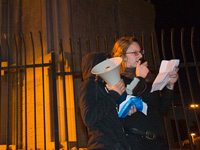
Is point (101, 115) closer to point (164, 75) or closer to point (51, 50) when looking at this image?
point (164, 75)

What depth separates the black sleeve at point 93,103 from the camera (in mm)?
1850

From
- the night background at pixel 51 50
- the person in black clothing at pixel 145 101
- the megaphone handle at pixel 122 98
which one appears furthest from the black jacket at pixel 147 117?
the night background at pixel 51 50

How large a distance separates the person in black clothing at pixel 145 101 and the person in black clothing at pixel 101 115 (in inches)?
4.9

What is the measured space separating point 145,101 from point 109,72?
1.71 feet

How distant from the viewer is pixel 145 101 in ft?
7.20

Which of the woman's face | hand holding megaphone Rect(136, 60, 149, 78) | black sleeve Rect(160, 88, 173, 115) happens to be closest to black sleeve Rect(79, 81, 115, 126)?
hand holding megaphone Rect(136, 60, 149, 78)

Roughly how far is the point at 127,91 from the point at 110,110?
0.26m

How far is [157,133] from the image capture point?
6.71ft

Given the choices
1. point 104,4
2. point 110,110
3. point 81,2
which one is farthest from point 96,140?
point 104,4

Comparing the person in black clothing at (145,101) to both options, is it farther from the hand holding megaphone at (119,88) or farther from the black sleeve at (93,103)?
the black sleeve at (93,103)

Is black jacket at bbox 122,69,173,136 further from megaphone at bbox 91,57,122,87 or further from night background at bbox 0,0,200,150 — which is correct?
night background at bbox 0,0,200,150

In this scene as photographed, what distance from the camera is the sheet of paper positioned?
2.24 meters

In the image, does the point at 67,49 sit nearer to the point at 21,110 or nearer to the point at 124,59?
the point at 21,110

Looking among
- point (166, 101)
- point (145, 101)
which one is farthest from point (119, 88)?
point (166, 101)
